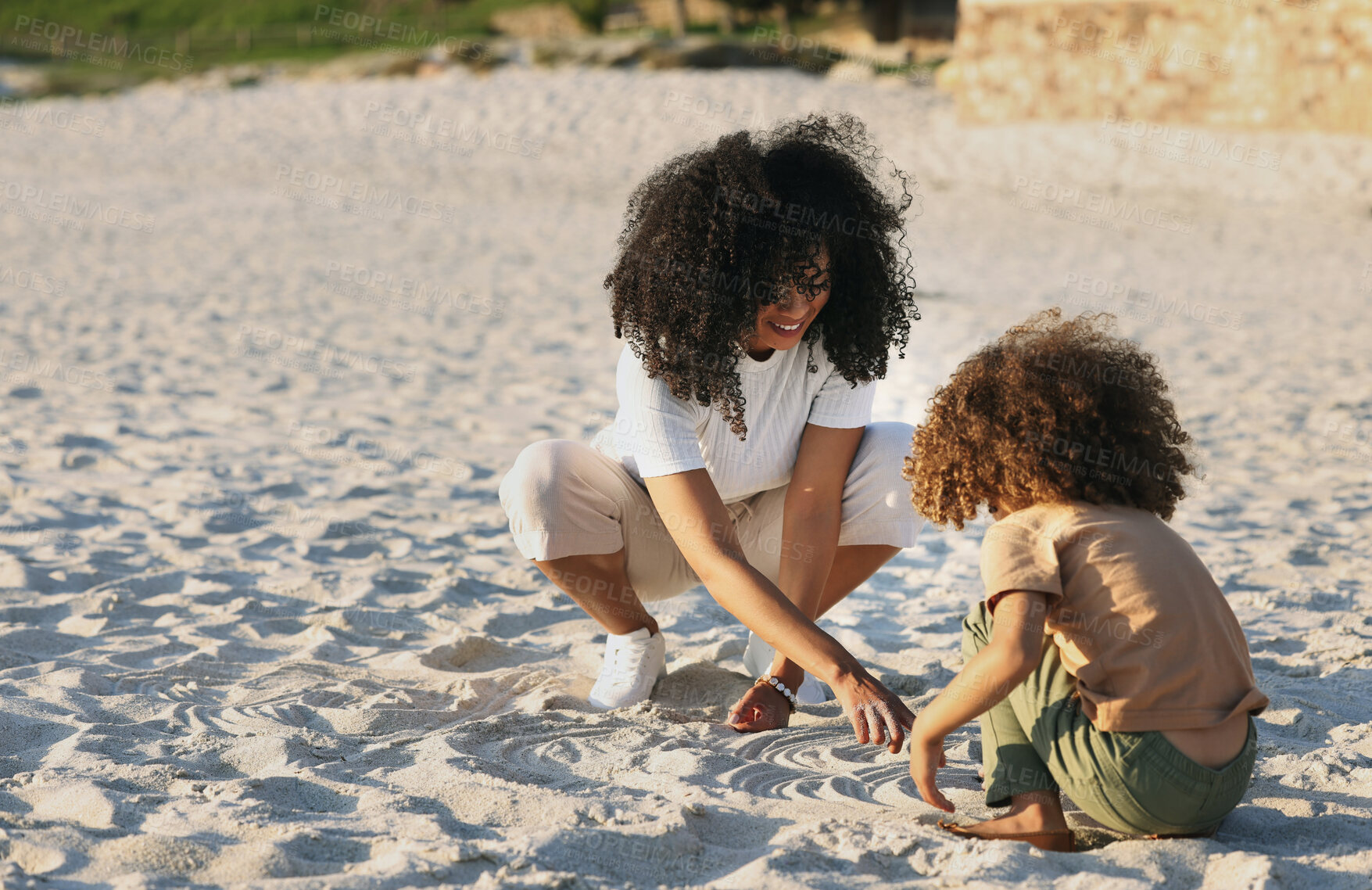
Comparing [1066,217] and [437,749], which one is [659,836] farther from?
[1066,217]

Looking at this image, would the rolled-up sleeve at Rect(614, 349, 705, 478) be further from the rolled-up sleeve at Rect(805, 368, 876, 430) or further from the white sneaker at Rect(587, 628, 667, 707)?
the white sneaker at Rect(587, 628, 667, 707)

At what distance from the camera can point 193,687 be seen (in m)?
2.55

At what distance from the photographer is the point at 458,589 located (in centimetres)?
334

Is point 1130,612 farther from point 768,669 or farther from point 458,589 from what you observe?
point 458,589

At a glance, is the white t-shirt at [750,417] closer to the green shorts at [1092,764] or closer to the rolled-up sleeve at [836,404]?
the rolled-up sleeve at [836,404]

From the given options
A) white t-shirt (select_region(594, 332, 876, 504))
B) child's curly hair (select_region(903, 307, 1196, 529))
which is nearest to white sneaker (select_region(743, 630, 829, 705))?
white t-shirt (select_region(594, 332, 876, 504))

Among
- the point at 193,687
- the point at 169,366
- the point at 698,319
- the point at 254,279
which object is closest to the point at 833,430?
the point at 698,319

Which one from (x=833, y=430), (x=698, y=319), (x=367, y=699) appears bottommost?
(x=367, y=699)

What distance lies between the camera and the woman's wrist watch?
250 cm

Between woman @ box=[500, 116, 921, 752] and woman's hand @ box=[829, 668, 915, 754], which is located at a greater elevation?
woman @ box=[500, 116, 921, 752]

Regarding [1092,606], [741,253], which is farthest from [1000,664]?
[741,253]

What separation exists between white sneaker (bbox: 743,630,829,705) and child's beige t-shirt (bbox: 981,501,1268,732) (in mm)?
915

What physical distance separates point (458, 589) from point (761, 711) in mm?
1221

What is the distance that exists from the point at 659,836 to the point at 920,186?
1344 cm
